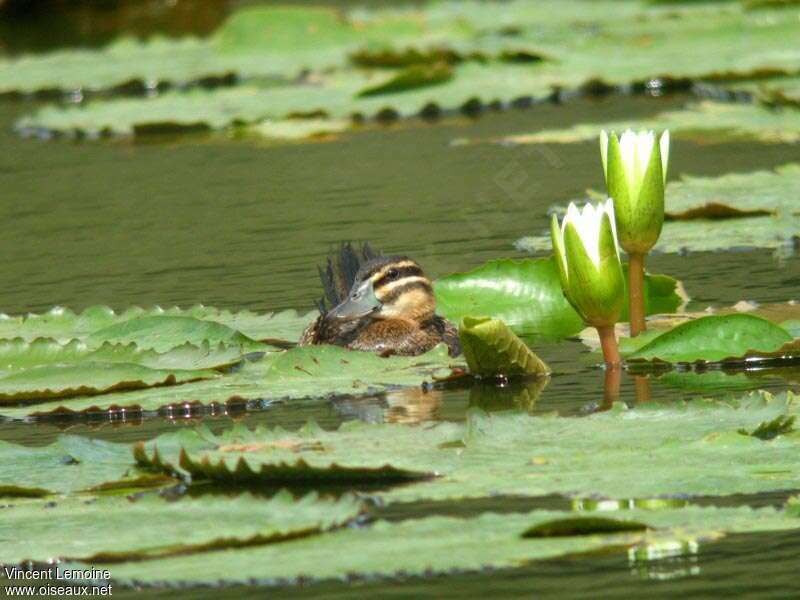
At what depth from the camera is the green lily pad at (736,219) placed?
7266 mm

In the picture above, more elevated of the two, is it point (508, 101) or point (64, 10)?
point (64, 10)

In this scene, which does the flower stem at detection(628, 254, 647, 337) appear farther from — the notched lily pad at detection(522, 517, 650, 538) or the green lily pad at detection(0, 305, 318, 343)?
the notched lily pad at detection(522, 517, 650, 538)

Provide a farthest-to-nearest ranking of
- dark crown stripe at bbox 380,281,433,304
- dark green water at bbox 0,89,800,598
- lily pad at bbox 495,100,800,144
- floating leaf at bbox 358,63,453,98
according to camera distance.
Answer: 1. floating leaf at bbox 358,63,453,98
2. lily pad at bbox 495,100,800,144
3. dark crown stripe at bbox 380,281,433,304
4. dark green water at bbox 0,89,800,598

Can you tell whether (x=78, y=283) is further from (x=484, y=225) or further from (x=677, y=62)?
(x=677, y=62)

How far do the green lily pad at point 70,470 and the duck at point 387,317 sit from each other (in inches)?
69.7

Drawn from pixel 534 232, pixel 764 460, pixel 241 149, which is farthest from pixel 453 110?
pixel 764 460

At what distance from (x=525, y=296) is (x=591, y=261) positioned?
48.7 inches

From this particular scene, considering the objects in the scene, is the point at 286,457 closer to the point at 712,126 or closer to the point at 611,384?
the point at 611,384

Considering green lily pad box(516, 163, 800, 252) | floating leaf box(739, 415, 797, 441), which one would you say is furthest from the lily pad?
floating leaf box(739, 415, 797, 441)

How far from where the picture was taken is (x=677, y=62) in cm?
1253

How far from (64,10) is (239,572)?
57.5ft

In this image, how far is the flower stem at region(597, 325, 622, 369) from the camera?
5.74 m

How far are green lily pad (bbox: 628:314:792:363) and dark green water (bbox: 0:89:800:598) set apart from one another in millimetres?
136

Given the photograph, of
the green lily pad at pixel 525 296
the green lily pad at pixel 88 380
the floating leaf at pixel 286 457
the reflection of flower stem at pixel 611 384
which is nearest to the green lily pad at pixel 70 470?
the floating leaf at pixel 286 457
